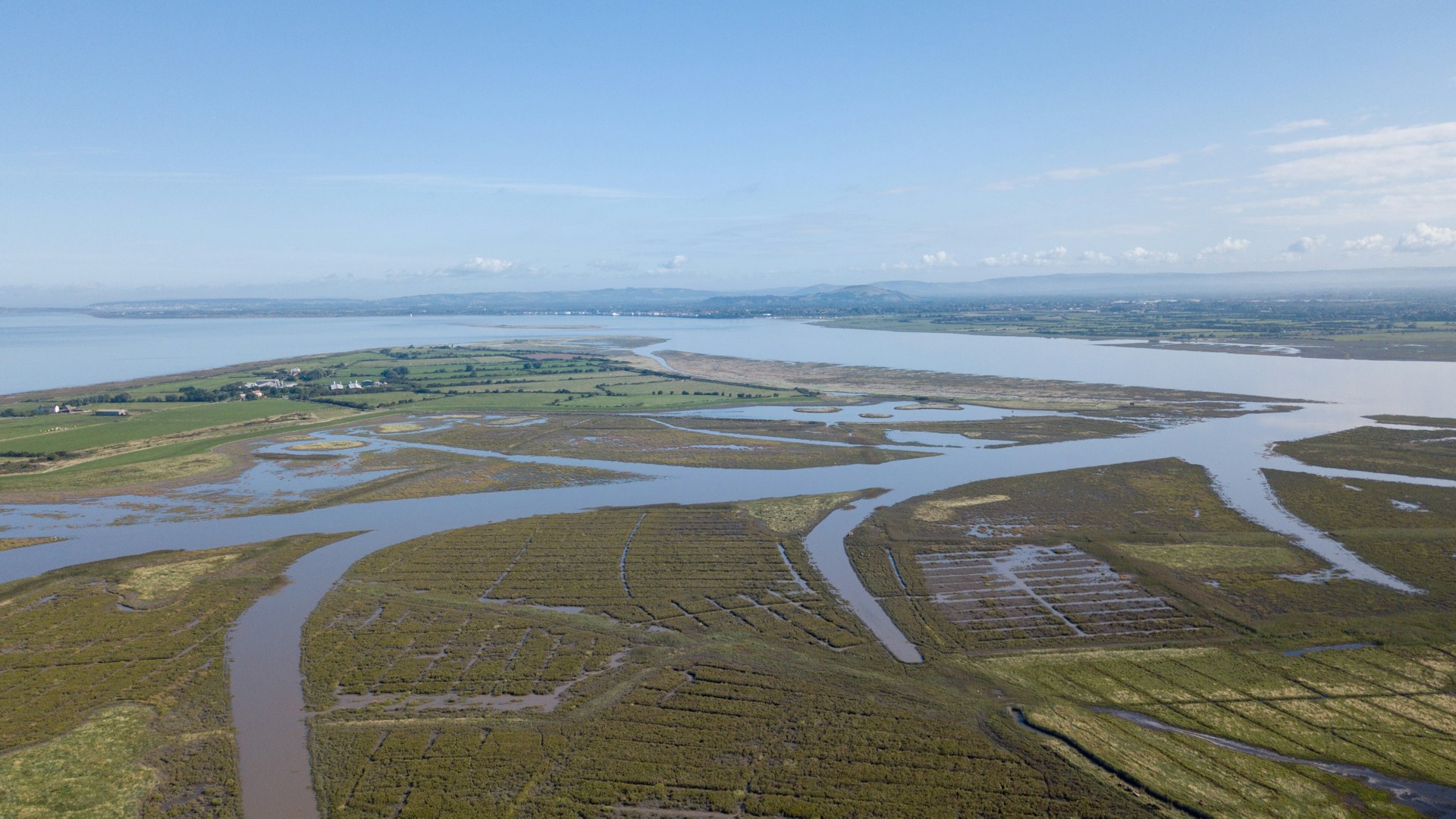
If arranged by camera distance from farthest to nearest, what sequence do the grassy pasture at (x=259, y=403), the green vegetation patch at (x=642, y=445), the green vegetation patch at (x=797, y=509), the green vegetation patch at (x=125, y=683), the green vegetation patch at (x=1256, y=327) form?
the green vegetation patch at (x=1256, y=327), the green vegetation patch at (x=642, y=445), the grassy pasture at (x=259, y=403), the green vegetation patch at (x=797, y=509), the green vegetation patch at (x=125, y=683)

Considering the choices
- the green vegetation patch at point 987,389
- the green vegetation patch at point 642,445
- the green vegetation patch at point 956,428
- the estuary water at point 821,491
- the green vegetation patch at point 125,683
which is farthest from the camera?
the green vegetation patch at point 987,389

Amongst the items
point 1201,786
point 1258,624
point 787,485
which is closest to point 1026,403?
point 787,485

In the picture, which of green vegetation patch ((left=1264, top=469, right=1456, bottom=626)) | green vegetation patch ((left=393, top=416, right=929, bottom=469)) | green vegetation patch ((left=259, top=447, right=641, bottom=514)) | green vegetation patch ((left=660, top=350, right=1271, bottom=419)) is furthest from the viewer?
green vegetation patch ((left=660, top=350, right=1271, bottom=419))

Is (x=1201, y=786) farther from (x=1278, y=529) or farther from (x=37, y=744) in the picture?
(x=37, y=744)

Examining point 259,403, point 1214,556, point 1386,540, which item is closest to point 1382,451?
point 1386,540

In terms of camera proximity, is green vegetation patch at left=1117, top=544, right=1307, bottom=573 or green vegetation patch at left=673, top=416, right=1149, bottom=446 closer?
green vegetation patch at left=1117, top=544, right=1307, bottom=573

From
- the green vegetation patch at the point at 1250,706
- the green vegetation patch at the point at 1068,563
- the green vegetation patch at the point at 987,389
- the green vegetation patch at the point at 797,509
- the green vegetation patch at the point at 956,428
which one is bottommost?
the green vegetation patch at the point at 1250,706

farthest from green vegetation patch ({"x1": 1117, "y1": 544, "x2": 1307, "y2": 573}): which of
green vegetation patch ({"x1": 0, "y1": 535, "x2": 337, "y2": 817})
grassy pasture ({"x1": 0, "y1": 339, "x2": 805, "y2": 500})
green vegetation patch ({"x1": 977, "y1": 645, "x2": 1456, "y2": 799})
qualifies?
grassy pasture ({"x1": 0, "y1": 339, "x2": 805, "y2": 500})

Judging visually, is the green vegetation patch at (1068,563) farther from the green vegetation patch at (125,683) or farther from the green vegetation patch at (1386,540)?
the green vegetation patch at (125,683)

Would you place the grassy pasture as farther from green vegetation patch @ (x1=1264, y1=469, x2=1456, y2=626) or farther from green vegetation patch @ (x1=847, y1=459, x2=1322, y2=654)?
green vegetation patch @ (x1=1264, y1=469, x2=1456, y2=626)

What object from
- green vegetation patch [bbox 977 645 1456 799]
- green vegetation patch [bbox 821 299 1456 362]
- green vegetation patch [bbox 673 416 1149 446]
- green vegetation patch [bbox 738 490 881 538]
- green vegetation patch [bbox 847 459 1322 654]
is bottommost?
green vegetation patch [bbox 977 645 1456 799]

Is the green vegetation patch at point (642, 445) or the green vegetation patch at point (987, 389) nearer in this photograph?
the green vegetation patch at point (642, 445)

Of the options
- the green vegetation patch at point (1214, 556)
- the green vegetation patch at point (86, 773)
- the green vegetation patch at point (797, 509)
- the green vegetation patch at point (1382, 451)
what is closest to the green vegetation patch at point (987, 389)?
the green vegetation patch at point (1382, 451)
